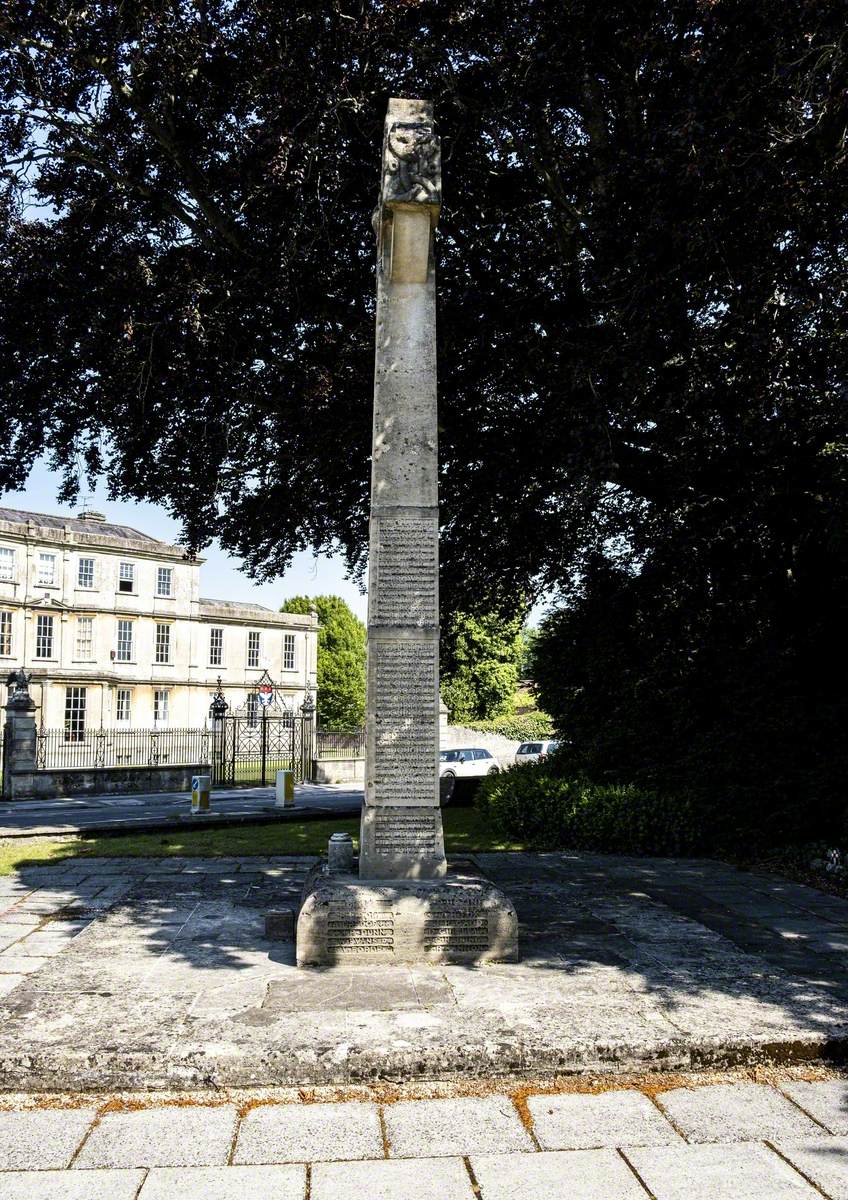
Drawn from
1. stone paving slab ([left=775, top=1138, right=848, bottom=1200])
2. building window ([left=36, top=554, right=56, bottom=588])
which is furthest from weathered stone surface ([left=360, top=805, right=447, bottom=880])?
building window ([left=36, top=554, right=56, bottom=588])

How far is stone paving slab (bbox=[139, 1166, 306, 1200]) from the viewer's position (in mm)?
3498

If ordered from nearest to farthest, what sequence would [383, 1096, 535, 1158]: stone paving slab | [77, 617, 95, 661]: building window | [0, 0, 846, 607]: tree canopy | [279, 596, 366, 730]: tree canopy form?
[383, 1096, 535, 1158]: stone paving slab → [0, 0, 846, 607]: tree canopy → [77, 617, 95, 661]: building window → [279, 596, 366, 730]: tree canopy

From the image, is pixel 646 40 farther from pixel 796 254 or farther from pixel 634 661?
pixel 634 661

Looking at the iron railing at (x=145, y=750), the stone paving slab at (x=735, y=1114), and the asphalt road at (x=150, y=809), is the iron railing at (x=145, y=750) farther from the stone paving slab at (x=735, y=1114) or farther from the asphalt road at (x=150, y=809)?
the stone paving slab at (x=735, y=1114)

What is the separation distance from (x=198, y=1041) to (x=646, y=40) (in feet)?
33.3

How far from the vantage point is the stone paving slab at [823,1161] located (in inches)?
141

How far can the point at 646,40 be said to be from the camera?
9398 mm

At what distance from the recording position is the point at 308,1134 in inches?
158

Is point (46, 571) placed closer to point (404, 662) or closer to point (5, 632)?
point (5, 632)

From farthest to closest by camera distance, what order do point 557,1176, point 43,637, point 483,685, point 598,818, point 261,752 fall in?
point 483,685
point 43,637
point 261,752
point 598,818
point 557,1176

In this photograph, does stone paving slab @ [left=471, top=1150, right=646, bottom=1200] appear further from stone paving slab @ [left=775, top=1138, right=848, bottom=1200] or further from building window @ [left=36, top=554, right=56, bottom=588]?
building window @ [left=36, top=554, right=56, bottom=588]

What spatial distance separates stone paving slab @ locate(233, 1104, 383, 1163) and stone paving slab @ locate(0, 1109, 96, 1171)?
743mm

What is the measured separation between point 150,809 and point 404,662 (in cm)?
1686

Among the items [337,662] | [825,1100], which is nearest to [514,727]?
[337,662]
